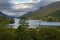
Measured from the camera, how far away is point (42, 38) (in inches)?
846

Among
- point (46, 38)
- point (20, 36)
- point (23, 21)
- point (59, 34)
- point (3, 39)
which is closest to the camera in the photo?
point (3, 39)

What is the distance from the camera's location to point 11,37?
61.6 ft

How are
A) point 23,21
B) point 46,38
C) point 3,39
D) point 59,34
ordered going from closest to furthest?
point 3,39
point 46,38
point 59,34
point 23,21

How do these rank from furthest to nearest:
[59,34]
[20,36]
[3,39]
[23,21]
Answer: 1. [23,21]
2. [59,34]
3. [20,36]
4. [3,39]

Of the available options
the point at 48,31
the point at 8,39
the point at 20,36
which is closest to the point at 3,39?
the point at 8,39

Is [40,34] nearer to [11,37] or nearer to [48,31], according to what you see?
[48,31]

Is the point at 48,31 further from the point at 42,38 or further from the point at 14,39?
the point at 14,39

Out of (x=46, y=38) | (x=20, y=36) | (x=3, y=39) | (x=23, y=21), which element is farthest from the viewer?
(x=23, y=21)

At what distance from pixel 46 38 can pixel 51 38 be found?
0.48 metres

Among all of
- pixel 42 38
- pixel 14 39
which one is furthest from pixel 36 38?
pixel 14 39

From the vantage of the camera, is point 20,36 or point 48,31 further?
point 48,31

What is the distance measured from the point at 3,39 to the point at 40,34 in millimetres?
5708

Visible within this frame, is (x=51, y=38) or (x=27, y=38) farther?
(x=51, y=38)

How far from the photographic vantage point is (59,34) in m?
22.8
